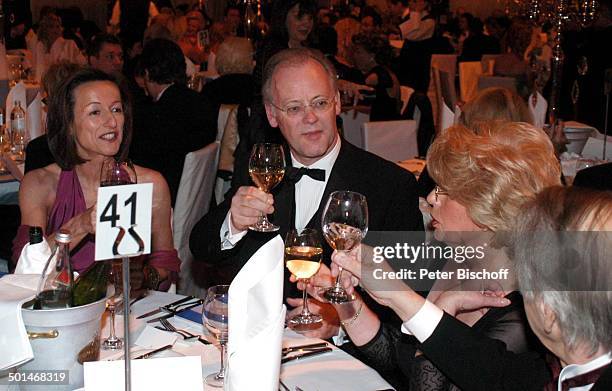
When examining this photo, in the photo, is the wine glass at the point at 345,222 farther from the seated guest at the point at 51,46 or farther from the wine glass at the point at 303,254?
the seated guest at the point at 51,46

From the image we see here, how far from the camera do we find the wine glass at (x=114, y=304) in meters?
1.93

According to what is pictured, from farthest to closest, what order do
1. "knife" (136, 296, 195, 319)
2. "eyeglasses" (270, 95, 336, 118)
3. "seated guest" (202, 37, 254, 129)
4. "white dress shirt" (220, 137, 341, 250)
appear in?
"seated guest" (202, 37, 254, 129), "white dress shirt" (220, 137, 341, 250), "eyeglasses" (270, 95, 336, 118), "knife" (136, 296, 195, 319)

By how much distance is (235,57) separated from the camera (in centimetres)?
670

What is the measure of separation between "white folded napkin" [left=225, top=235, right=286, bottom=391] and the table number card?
0.23 m

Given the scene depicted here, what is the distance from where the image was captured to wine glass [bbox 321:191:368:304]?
2.14m

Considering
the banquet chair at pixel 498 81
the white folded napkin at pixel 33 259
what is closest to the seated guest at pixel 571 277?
the white folded napkin at pixel 33 259

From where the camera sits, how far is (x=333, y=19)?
14922 mm

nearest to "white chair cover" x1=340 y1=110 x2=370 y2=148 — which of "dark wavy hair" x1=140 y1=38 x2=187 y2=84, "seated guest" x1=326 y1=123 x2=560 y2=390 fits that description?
"dark wavy hair" x1=140 y1=38 x2=187 y2=84

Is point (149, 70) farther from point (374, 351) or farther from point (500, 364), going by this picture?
point (500, 364)

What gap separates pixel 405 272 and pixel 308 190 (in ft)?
1.56

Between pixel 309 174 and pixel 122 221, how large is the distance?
4.69 ft

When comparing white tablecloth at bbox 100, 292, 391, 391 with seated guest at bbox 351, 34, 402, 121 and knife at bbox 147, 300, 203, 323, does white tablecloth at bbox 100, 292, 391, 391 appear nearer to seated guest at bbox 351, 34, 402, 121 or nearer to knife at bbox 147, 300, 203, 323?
knife at bbox 147, 300, 203, 323

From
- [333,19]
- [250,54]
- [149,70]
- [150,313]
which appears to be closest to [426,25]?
[333,19]

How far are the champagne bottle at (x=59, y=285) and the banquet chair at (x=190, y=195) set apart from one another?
7.09 feet
